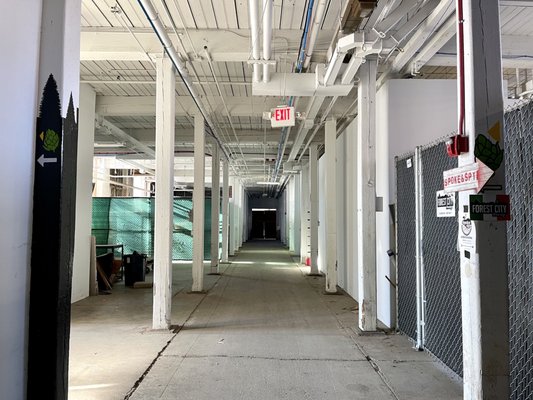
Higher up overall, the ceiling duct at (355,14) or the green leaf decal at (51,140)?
the ceiling duct at (355,14)

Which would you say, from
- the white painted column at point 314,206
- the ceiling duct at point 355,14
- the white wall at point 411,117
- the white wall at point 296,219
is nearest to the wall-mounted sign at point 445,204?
the white wall at point 411,117

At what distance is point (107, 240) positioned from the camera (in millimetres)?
11523

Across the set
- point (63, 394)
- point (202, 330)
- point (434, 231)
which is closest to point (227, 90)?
point (202, 330)

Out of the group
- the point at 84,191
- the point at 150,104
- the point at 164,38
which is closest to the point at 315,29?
the point at 164,38

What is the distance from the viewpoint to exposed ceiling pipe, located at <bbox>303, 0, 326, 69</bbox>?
3943 mm

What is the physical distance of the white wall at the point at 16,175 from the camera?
171 centimetres

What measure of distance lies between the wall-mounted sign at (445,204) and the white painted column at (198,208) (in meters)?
5.22

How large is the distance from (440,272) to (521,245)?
52.7 inches

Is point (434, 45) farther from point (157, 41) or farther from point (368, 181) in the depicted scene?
point (157, 41)

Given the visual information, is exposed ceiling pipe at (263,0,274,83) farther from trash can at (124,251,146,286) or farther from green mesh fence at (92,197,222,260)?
green mesh fence at (92,197,222,260)

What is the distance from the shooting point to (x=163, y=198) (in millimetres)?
5242

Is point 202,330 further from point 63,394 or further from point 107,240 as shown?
point 107,240

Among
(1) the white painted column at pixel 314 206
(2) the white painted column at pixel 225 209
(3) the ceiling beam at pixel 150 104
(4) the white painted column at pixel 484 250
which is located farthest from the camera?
(2) the white painted column at pixel 225 209

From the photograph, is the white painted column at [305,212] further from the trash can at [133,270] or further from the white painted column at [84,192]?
the white painted column at [84,192]
